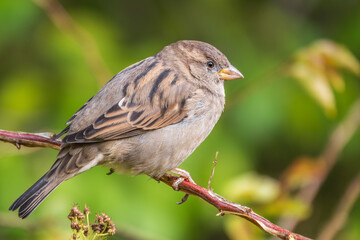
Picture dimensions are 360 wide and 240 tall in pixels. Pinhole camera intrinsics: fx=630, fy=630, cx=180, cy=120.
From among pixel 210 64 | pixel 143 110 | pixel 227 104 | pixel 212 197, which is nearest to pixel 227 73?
pixel 210 64

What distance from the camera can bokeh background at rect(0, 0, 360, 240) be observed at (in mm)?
3471

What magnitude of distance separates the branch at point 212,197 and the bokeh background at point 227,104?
1.61 ft

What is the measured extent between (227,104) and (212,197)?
1639 mm

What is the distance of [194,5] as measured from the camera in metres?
5.21

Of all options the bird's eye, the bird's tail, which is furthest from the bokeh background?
the bird's eye

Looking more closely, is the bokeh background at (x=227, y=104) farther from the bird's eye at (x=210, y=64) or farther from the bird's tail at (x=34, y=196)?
the bird's eye at (x=210, y=64)

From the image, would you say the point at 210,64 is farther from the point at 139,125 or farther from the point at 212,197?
the point at 212,197

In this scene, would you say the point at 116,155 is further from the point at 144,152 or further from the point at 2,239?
the point at 2,239

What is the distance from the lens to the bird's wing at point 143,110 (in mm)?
3031

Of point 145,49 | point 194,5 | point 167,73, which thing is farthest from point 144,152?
point 194,5

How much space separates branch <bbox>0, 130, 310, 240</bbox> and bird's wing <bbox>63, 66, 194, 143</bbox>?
209 millimetres

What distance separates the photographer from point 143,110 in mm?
3203

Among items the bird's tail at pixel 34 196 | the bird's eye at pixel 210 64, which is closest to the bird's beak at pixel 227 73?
the bird's eye at pixel 210 64

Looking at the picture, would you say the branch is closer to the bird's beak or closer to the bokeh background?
the bokeh background
